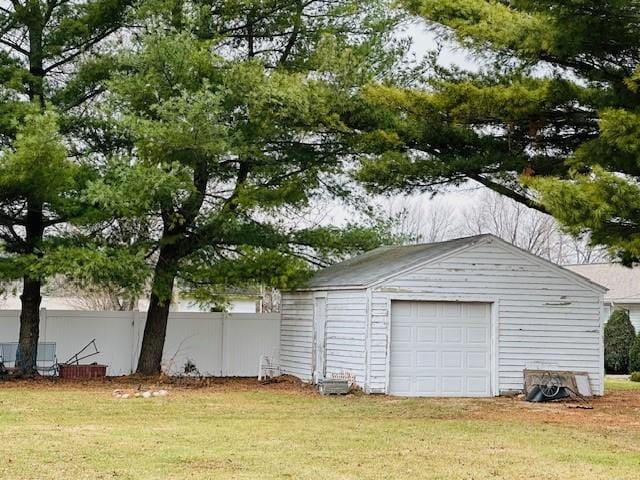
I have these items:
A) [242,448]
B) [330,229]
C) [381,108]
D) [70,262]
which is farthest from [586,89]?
[70,262]

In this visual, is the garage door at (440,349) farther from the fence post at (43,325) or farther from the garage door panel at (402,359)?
the fence post at (43,325)

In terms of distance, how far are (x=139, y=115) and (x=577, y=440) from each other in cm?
1029

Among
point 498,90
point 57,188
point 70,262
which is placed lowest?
point 70,262

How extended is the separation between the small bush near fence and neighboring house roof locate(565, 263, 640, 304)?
2244mm

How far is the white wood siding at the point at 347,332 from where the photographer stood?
16.3 meters

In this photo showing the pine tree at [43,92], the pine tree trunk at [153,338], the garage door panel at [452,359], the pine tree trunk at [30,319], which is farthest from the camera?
the pine tree trunk at [153,338]

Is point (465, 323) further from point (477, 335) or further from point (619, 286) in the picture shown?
point (619, 286)

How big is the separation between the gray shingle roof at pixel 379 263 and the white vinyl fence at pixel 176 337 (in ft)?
7.93

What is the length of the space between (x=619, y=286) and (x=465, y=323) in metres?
17.5

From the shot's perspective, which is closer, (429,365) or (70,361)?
(429,365)

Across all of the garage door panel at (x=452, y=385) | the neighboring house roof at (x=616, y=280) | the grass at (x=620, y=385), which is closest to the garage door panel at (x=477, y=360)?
the garage door panel at (x=452, y=385)

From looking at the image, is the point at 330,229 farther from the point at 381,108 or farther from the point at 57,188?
the point at 57,188

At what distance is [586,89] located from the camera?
14.6 metres

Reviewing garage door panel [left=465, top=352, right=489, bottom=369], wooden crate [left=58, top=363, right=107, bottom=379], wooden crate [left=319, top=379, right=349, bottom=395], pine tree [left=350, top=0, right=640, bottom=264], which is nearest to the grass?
garage door panel [left=465, top=352, right=489, bottom=369]
